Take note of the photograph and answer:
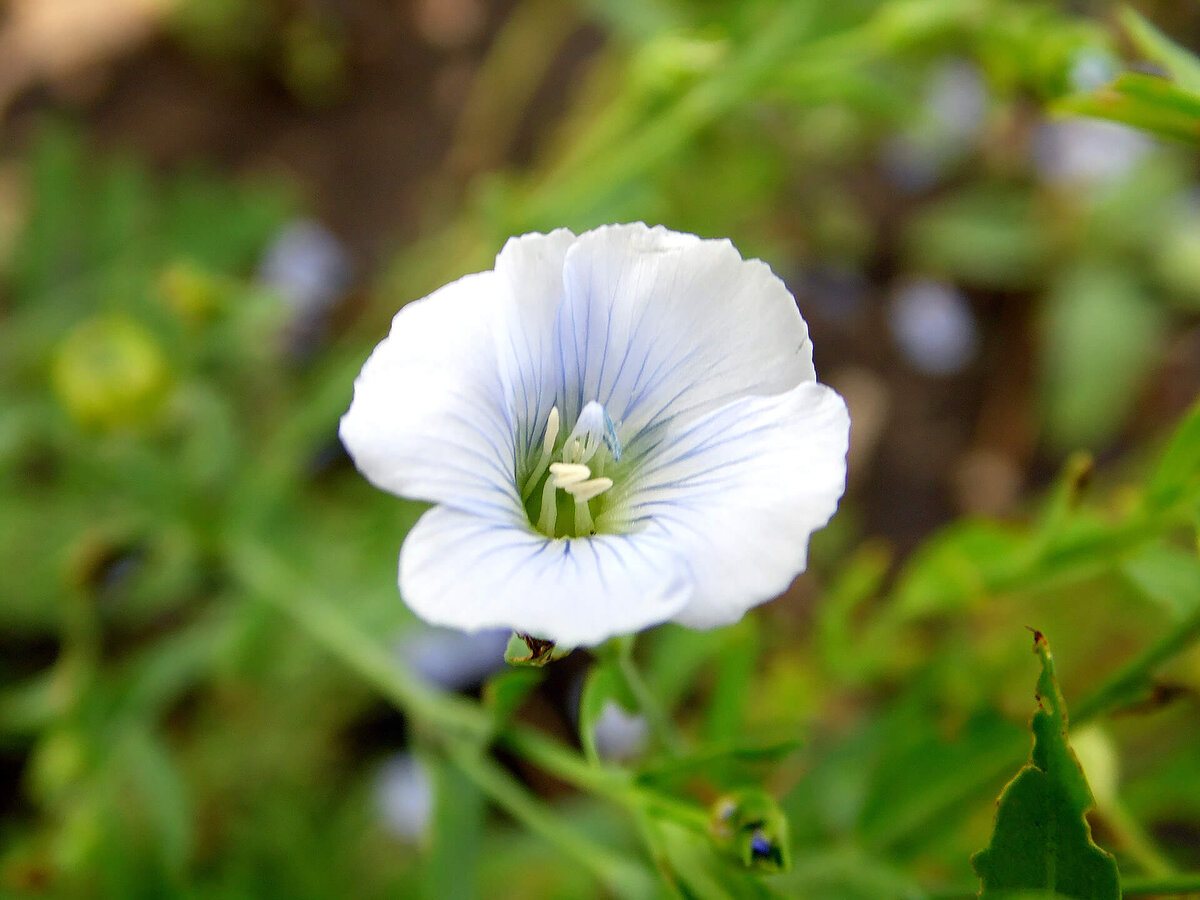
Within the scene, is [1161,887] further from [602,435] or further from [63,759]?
[63,759]

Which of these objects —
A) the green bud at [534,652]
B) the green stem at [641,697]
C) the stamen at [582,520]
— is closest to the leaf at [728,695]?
the green stem at [641,697]

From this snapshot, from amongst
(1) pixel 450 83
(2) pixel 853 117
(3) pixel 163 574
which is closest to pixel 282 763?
(3) pixel 163 574

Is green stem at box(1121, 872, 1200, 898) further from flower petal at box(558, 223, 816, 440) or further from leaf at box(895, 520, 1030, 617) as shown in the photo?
flower petal at box(558, 223, 816, 440)

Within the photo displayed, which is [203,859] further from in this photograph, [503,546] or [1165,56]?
[1165,56]

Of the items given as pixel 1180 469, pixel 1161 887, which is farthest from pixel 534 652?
pixel 1180 469

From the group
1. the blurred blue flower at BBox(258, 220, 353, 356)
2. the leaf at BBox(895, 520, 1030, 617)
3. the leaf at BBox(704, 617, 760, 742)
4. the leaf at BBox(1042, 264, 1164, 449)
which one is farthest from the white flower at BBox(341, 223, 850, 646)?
the leaf at BBox(1042, 264, 1164, 449)

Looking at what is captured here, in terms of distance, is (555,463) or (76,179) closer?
(555,463)

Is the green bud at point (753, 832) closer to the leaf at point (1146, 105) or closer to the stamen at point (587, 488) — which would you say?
the stamen at point (587, 488)

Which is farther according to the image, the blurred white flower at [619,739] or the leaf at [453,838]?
the blurred white flower at [619,739]
